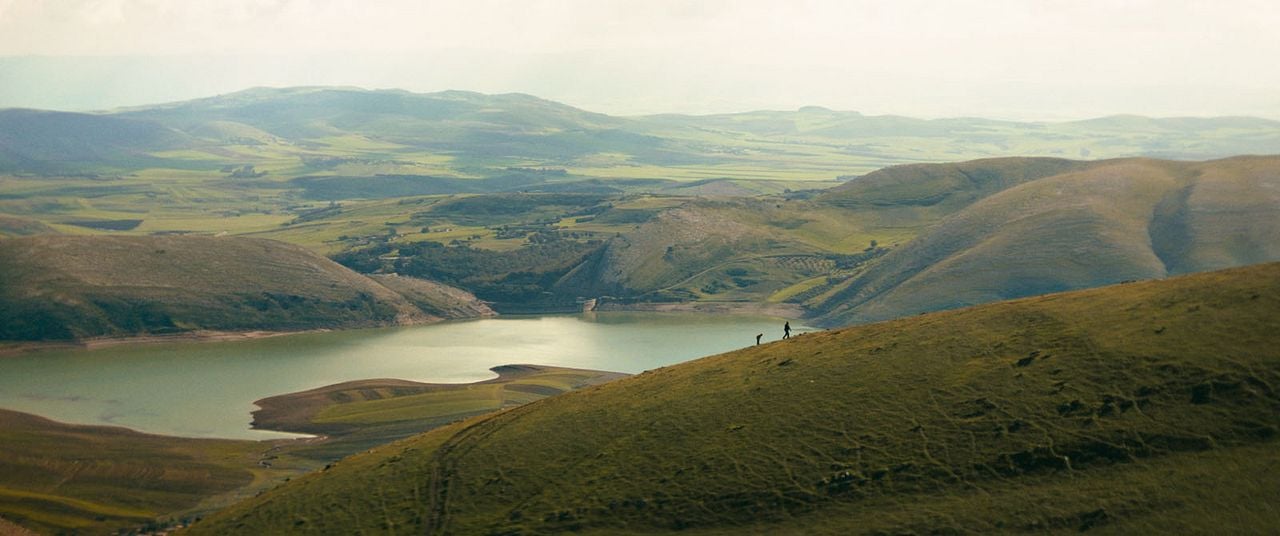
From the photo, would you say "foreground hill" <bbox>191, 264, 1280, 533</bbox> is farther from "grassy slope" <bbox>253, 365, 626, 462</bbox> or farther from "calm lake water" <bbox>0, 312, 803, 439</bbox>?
"calm lake water" <bbox>0, 312, 803, 439</bbox>

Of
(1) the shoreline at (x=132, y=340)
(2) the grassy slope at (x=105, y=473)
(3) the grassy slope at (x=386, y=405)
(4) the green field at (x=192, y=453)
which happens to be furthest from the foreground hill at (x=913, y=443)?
(1) the shoreline at (x=132, y=340)

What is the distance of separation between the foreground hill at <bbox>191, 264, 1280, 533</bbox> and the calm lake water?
52.1 meters

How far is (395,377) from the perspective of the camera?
153 m

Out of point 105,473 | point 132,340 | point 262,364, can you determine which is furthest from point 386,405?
point 132,340

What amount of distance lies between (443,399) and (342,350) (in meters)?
49.0

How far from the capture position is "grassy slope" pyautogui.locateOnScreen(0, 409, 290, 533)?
90.0 metres

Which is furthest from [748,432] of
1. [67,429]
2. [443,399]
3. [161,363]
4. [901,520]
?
[161,363]

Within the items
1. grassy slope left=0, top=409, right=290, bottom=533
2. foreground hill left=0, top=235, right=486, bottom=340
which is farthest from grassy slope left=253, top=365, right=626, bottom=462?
foreground hill left=0, top=235, right=486, bottom=340

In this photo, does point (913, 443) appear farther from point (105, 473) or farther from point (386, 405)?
point (386, 405)

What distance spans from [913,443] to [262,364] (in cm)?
11658

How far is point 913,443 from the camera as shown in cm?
6600

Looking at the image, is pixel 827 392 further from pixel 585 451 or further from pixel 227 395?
pixel 227 395

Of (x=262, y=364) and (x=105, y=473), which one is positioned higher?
(x=105, y=473)

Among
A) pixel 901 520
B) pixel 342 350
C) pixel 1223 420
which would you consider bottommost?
pixel 342 350
